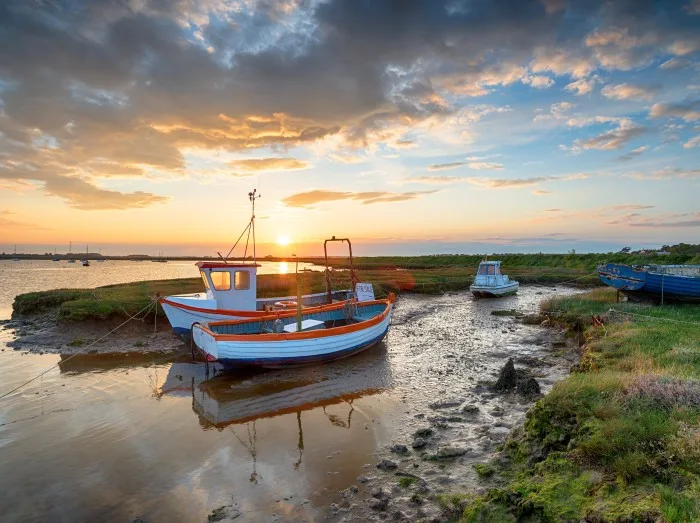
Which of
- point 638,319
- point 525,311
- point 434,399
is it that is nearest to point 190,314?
point 434,399

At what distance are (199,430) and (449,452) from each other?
6627 mm

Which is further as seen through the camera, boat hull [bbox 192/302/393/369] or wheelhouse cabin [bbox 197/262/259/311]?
wheelhouse cabin [bbox 197/262/259/311]

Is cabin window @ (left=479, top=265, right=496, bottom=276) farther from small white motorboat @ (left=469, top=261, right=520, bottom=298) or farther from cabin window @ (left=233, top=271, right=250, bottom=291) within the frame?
cabin window @ (left=233, top=271, right=250, bottom=291)

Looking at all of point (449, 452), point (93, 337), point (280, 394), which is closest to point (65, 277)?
point (93, 337)

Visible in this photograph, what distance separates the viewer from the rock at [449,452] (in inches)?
361

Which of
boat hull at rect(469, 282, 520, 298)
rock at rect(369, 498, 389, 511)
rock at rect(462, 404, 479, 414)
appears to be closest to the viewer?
rock at rect(369, 498, 389, 511)

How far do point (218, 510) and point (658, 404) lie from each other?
8.24 metres

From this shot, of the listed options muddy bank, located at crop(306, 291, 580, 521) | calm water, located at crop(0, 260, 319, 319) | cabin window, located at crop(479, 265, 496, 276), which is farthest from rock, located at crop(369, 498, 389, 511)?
cabin window, located at crop(479, 265, 496, 276)

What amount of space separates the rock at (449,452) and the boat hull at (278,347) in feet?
26.7

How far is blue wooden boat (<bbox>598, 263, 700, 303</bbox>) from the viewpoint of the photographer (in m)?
25.0

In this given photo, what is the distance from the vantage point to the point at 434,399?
13273 mm

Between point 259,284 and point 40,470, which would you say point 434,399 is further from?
point 259,284

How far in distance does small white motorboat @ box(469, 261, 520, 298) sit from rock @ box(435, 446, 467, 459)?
33.1 meters

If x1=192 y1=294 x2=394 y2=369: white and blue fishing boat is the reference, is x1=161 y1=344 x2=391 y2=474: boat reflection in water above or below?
below
